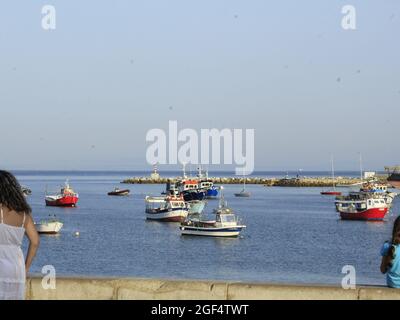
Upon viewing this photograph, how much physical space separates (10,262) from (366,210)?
254 ft

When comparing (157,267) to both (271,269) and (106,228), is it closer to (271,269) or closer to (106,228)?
(271,269)

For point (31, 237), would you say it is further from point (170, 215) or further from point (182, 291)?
point (170, 215)

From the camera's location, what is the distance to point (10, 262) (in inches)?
257

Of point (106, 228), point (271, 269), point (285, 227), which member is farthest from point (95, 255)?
point (285, 227)

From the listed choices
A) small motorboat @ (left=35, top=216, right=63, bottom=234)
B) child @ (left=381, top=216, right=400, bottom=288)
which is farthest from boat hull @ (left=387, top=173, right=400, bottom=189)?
child @ (left=381, top=216, right=400, bottom=288)

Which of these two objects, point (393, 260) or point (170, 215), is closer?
point (393, 260)

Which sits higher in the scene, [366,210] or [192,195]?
[366,210]

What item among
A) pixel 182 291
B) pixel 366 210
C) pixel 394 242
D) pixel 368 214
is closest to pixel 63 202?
pixel 366 210

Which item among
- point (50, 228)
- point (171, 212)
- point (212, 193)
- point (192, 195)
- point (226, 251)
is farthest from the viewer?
point (212, 193)

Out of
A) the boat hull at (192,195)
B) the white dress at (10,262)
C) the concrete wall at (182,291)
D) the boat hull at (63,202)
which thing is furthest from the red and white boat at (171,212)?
the white dress at (10,262)

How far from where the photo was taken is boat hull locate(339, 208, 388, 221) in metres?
81.0

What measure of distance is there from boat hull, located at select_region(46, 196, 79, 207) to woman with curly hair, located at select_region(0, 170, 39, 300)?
343ft
